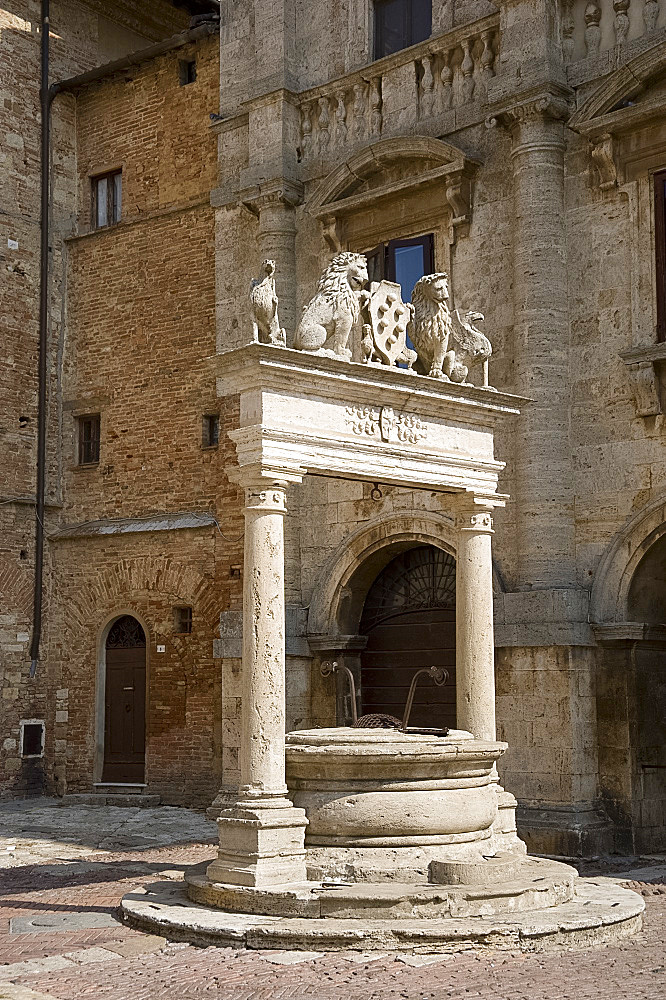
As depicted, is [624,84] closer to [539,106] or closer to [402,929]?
Answer: [539,106]

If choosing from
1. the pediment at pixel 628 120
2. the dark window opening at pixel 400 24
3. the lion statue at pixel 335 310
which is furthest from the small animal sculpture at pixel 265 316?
the dark window opening at pixel 400 24

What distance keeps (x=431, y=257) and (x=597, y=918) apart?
814 centimetres

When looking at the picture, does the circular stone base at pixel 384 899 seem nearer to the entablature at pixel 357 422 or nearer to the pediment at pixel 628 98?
the entablature at pixel 357 422

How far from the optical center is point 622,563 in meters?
12.3

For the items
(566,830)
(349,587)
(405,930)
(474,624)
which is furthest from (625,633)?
(405,930)

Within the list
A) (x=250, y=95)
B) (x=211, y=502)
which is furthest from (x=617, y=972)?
(x=250, y=95)

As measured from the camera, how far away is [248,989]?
22.7ft

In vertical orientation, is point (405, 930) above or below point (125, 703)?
below

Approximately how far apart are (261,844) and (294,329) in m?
8.21

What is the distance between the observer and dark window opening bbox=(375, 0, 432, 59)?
14.7 m

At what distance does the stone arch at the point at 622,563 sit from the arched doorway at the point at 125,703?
22.4 feet

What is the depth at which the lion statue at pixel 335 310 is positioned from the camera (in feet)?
31.2

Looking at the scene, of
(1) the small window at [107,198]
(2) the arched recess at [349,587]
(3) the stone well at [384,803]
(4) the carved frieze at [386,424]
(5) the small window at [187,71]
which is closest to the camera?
(3) the stone well at [384,803]

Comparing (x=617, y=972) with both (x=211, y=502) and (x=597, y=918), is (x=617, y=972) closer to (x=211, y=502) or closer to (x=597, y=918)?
(x=597, y=918)
